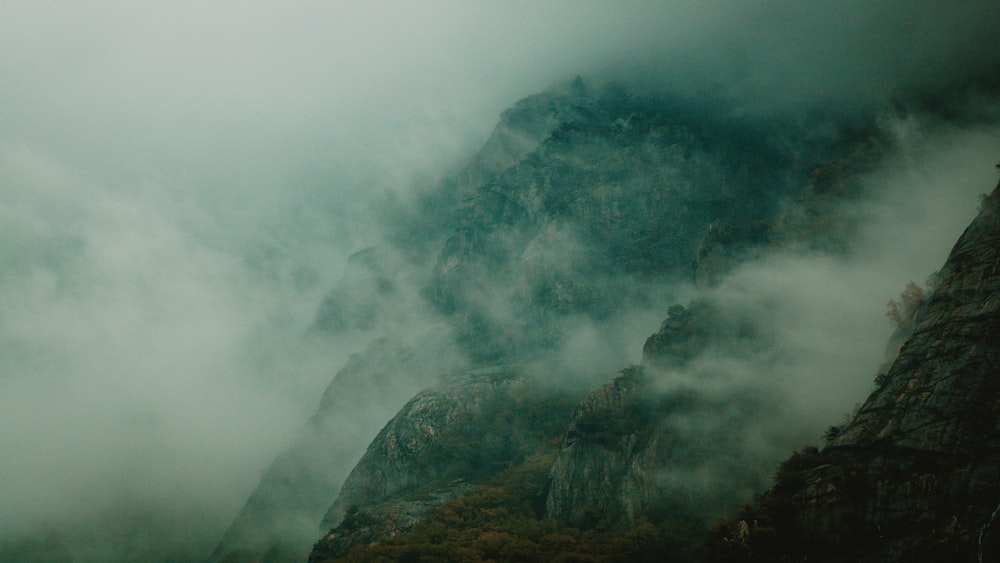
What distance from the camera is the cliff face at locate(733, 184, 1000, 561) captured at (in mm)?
29906

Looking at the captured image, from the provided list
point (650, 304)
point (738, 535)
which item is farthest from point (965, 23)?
point (738, 535)

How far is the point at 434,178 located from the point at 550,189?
64.3 metres

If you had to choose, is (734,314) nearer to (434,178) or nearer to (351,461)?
(351,461)

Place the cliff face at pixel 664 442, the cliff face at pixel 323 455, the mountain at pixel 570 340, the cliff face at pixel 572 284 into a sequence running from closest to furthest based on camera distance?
1. the cliff face at pixel 664 442
2. the mountain at pixel 570 340
3. the cliff face at pixel 572 284
4. the cliff face at pixel 323 455

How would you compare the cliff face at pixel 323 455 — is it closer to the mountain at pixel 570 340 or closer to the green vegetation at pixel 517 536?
the mountain at pixel 570 340

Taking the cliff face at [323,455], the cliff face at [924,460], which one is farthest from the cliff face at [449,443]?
the cliff face at [924,460]

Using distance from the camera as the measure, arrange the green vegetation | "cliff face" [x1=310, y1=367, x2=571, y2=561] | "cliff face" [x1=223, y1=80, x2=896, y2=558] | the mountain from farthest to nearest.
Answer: "cliff face" [x1=310, y1=367, x2=571, y2=561] < "cliff face" [x1=223, y1=80, x2=896, y2=558] < the mountain < the green vegetation

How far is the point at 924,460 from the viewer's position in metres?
33.3

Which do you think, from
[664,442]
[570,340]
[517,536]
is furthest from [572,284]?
[517,536]

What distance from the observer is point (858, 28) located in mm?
121188

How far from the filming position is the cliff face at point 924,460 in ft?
98.1

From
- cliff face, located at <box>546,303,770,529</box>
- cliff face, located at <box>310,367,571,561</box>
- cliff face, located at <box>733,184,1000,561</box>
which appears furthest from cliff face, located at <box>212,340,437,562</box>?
cliff face, located at <box>733,184,1000,561</box>

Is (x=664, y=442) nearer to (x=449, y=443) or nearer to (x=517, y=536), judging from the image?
(x=517, y=536)

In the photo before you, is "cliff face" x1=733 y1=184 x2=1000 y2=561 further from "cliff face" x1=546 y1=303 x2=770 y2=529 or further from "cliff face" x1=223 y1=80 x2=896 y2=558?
"cliff face" x1=223 y1=80 x2=896 y2=558
